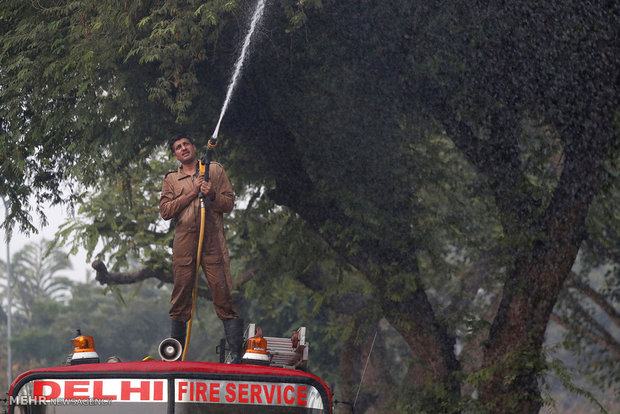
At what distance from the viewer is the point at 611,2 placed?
1268 centimetres

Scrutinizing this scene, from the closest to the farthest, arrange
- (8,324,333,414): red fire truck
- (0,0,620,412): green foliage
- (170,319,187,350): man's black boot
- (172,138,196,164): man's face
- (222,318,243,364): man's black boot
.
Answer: (8,324,333,414): red fire truck → (222,318,243,364): man's black boot → (170,319,187,350): man's black boot → (172,138,196,164): man's face → (0,0,620,412): green foliage

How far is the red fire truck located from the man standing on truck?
164cm

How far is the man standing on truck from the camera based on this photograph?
9.09 meters

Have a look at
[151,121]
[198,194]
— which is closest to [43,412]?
[198,194]

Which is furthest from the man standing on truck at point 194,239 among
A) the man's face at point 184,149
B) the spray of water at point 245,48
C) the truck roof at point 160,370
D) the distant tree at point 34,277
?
the distant tree at point 34,277

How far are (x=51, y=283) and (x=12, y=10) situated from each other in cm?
6709

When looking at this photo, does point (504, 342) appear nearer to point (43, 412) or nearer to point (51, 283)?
point (43, 412)

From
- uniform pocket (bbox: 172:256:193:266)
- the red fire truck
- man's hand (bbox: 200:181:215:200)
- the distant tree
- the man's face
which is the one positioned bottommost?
the red fire truck

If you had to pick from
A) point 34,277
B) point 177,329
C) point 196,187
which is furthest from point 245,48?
point 34,277

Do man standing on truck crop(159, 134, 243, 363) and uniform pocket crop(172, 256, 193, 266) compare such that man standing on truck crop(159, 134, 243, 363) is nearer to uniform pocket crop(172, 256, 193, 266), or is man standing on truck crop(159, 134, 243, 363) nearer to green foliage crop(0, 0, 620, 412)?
uniform pocket crop(172, 256, 193, 266)

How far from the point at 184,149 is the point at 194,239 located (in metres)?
0.87

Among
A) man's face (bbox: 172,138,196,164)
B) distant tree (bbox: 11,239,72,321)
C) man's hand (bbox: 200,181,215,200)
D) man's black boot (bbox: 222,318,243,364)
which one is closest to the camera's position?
man's black boot (bbox: 222,318,243,364)

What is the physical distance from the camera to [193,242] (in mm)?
9195

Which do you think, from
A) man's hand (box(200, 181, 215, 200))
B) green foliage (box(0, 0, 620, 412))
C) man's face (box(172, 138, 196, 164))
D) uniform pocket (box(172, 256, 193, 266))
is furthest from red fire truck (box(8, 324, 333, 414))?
green foliage (box(0, 0, 620, 412))
